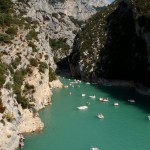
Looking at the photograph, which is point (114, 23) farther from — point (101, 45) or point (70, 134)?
point (70, 134)

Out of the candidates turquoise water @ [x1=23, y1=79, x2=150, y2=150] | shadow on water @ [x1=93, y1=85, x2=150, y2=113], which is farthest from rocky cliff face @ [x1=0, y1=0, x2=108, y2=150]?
shadow on water @ [x1=93, y1=85, x2=150, y2=113]

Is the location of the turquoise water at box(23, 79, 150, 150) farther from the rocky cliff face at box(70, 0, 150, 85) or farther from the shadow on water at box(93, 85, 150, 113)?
the rocky cliff face at box(70, 0, 150, 85)

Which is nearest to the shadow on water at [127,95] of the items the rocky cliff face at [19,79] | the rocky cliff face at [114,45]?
the rocky cliff face at [114,45]

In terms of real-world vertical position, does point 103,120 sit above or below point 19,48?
below

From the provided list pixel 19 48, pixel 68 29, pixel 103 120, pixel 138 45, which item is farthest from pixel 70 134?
pixel 68 29

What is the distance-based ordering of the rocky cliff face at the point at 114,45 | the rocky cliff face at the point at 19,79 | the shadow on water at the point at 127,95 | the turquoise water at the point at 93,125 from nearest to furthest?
1. the rocky cliff face at the point at 19,79
2. the turquoise water at the point at 93,125
3. the shadow on water at the point at 127,95
4. the rocky cliff face at the point at 114,45

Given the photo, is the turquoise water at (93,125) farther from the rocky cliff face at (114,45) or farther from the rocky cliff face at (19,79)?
the rocky cliff face at (114,45)

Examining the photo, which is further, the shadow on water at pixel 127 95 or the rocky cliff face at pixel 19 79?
the shadow on water at pixel 127 95
